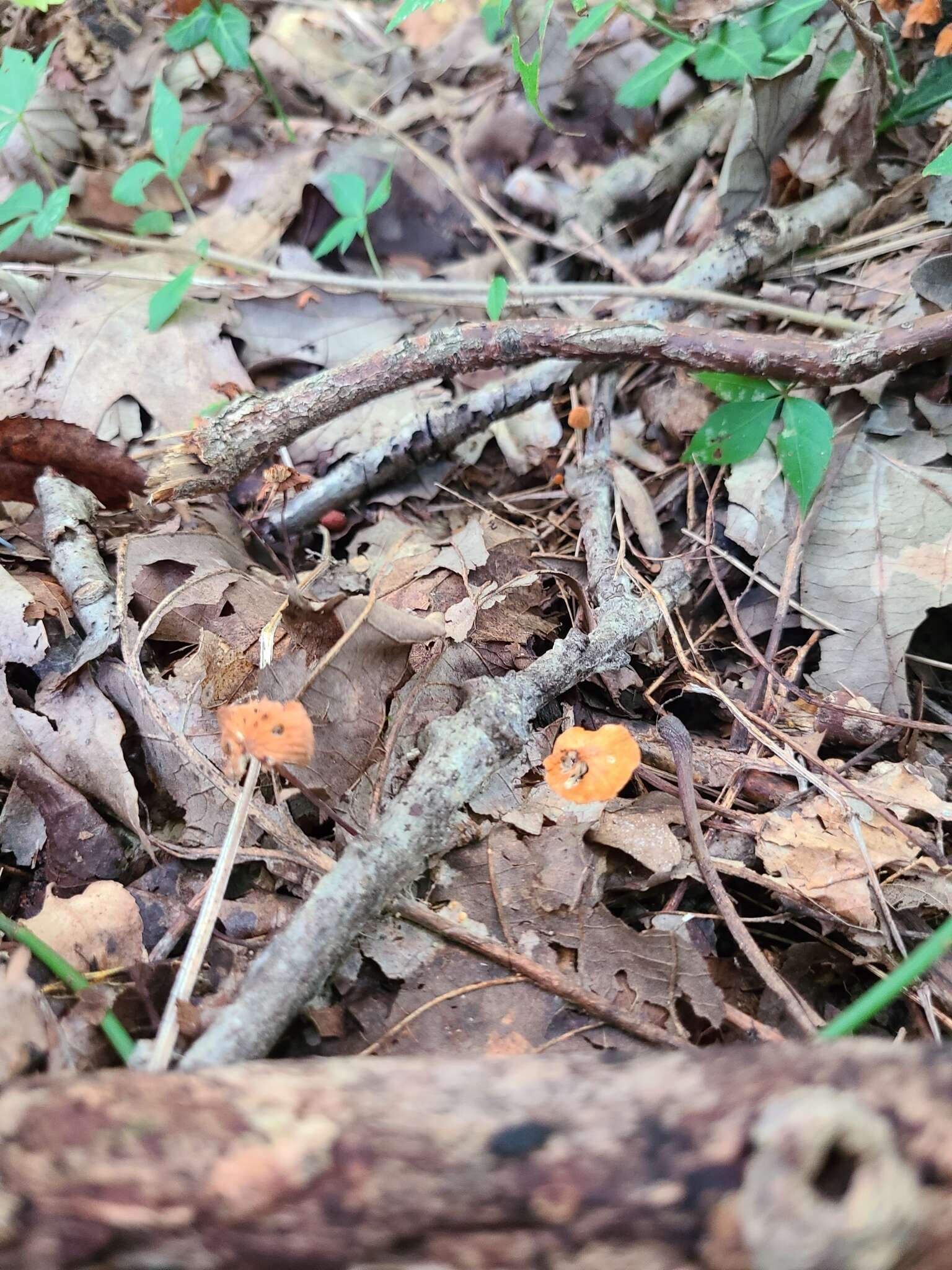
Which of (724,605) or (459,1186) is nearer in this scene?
(459,1186)

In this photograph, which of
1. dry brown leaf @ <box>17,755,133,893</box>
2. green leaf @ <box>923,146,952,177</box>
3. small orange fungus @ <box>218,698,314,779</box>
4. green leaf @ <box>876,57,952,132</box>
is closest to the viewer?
small orange fungus @ <box>218,698,314,779</box>

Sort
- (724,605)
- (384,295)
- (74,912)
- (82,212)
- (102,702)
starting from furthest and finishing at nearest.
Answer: (82,212) → (384,295) → (724,605) → (102,702) → (74,912)

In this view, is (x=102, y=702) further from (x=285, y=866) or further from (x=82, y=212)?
(x=82, y=212)

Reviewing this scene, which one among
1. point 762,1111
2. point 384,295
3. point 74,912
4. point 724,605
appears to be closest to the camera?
point 762,1111

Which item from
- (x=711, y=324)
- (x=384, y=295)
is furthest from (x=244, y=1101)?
(x=384, y=295)

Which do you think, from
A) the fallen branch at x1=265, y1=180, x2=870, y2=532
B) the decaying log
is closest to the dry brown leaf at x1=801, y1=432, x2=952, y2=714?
the fallen branch at x1=265, y1=180, x2=870, y2=532

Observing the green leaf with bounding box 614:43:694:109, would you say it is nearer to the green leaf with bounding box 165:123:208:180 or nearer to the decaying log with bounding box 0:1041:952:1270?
the green leaf with bounding box 165:123:208:180
